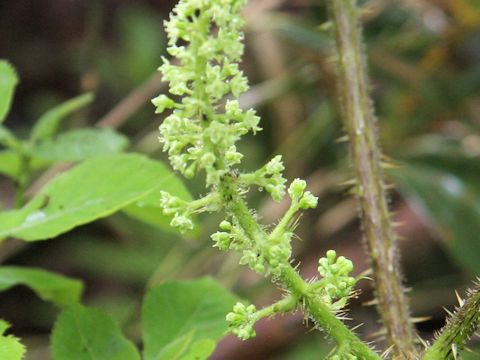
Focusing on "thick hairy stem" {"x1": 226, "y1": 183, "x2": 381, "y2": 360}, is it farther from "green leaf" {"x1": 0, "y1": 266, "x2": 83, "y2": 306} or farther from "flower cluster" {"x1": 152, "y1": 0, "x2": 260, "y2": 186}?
"green leaf" {"x1": 0, "y1": 266, "x2": 83, "y2": 306}

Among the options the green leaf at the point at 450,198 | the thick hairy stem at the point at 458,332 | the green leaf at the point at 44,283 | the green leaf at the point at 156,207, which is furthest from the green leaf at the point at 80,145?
the green leaf at the point at 450,198

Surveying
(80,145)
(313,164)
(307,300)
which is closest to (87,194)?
(80,145)

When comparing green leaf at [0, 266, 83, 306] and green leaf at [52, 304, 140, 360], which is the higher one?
green leaf at [0, 266, 83, 306]

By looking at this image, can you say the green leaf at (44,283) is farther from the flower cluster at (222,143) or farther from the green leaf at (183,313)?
the flower cluster at (222,143)

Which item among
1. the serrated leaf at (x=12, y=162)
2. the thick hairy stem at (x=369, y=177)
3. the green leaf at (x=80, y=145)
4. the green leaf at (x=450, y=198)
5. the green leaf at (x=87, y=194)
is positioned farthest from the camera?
the green leaf at (x=450, y=198)

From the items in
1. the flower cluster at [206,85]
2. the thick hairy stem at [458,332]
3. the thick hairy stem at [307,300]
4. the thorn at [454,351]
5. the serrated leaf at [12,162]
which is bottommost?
the thorn at [454,351]

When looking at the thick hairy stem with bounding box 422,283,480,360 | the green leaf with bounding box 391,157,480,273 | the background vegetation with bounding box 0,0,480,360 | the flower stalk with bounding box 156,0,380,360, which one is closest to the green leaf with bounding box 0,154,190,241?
the flower stalk with bounding box 156,0,380,360
